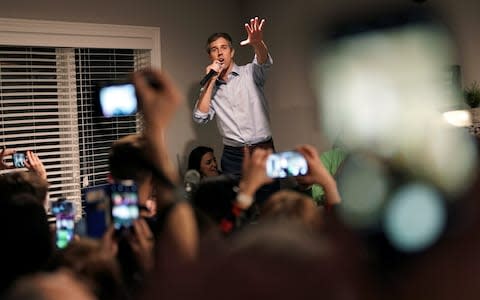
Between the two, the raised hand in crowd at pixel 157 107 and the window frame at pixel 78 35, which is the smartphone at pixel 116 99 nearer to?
the raised hand in crowd at pixel 157 107

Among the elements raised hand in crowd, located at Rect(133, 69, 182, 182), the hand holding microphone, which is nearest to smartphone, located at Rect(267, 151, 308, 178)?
raised hand in crowd, located at Rect(133, 69, 182, 182)

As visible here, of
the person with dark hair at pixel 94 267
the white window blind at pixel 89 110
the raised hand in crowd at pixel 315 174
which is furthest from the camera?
the white window blind at pixel 89 110

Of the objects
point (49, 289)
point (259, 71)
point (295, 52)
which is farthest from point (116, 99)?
point (295, 52)

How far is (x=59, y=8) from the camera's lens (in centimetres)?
297

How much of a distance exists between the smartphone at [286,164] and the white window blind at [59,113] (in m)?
2.36

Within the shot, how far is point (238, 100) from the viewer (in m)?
1.95

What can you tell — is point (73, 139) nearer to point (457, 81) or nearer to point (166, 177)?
point (457, 81)

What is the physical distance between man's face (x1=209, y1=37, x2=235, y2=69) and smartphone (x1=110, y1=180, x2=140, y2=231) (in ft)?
3.96

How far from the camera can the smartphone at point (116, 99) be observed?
0.72 m

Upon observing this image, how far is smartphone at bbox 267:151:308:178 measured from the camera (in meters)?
0.70

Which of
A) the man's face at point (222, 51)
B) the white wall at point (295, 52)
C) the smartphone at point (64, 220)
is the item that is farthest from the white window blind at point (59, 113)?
the smartphone at point (64, 220)

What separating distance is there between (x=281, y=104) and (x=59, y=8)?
53.0 inches

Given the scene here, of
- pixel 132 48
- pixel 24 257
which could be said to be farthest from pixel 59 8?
pixel 24 257

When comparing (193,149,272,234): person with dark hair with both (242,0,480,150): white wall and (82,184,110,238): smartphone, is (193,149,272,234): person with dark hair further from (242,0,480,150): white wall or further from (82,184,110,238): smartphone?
(242,0,480,150): white wall
